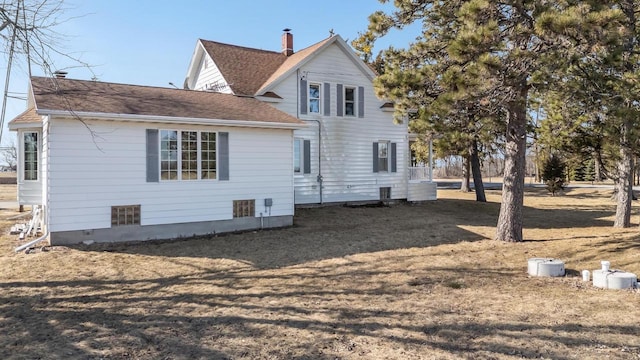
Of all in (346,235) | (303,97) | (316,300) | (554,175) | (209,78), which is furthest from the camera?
(554,175)

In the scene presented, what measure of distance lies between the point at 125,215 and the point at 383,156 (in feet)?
38.2

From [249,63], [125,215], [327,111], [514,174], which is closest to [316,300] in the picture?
[125,215]

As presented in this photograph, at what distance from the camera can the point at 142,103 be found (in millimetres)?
11461

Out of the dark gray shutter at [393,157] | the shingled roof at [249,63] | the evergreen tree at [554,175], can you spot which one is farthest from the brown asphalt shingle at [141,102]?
the evergreen tree at [554,175]

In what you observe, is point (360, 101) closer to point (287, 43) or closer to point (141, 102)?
A: point (287, 43)

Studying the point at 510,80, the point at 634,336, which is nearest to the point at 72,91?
the point at 510,80

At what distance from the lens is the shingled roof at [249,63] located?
16.7m

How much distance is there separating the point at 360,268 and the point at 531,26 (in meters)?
6.34

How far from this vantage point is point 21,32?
6.67 m

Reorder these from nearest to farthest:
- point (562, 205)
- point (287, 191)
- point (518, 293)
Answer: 1. point (518, 293)
2. point (287, 191)
3. point (562, 205)

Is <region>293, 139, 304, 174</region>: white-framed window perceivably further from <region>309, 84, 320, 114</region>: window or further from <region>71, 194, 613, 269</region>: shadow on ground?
<region>71, 194, 613, 269</region>: shadow on ground

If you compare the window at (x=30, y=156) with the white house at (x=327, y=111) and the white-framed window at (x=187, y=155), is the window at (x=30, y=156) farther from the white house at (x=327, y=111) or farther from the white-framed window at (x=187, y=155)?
the white house at (x=327, y=111)

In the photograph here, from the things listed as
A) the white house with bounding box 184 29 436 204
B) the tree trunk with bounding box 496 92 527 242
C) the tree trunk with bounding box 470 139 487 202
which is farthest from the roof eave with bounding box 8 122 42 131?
the tree trunk with bounding box 470 139 487 202

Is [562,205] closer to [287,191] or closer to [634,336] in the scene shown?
[287,191]
